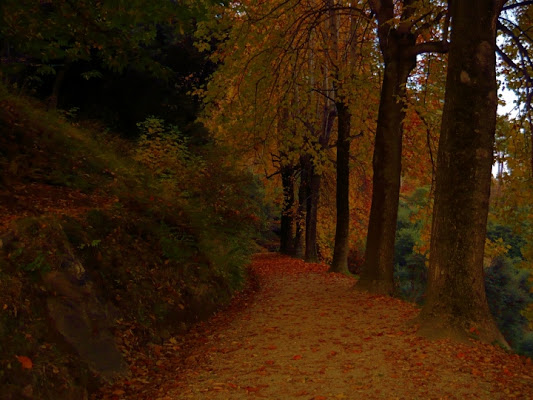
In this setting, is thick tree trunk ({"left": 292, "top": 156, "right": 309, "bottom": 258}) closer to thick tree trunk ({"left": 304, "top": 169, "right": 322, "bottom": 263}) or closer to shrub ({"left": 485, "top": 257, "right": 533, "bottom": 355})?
thick tree trunk ({"left": 304, "top": 169, "right": 322, "bottom": 263})

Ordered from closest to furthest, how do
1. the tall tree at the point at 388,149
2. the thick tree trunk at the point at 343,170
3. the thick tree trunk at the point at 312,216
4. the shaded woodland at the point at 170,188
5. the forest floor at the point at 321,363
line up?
the forest floor at the point at 321,363 → the shaded woodland at the point at 170,188 → the tall tree at the point at 388,149 → the thick tree trunk at the point at 343,170 → the thick tree trunk at the point at 312,216

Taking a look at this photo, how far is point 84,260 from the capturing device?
5398mm

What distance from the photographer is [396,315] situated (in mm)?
7422

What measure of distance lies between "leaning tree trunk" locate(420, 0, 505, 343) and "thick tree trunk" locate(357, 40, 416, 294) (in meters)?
3.19

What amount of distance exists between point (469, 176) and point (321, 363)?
314 centimetres

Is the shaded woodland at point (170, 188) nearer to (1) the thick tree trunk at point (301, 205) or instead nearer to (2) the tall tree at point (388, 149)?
(2) the tall tree at point (388, 149)

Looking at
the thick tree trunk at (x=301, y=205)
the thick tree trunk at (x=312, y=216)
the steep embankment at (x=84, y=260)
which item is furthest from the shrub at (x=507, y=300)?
the steep embankment at (x=84, y=260)

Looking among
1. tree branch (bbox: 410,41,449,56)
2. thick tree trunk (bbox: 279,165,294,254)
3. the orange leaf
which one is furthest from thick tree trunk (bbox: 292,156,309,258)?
the orange leaf

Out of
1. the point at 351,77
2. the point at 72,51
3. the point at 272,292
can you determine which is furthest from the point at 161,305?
the point at 351,77

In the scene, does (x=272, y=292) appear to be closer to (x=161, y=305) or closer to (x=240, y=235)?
(x=240, y=235)

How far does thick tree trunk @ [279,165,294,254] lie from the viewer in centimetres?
1969

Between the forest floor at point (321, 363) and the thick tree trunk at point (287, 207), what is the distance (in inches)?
467

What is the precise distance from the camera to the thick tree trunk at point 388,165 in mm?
9281

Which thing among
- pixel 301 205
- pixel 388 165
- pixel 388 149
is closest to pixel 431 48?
pixel 388 149
